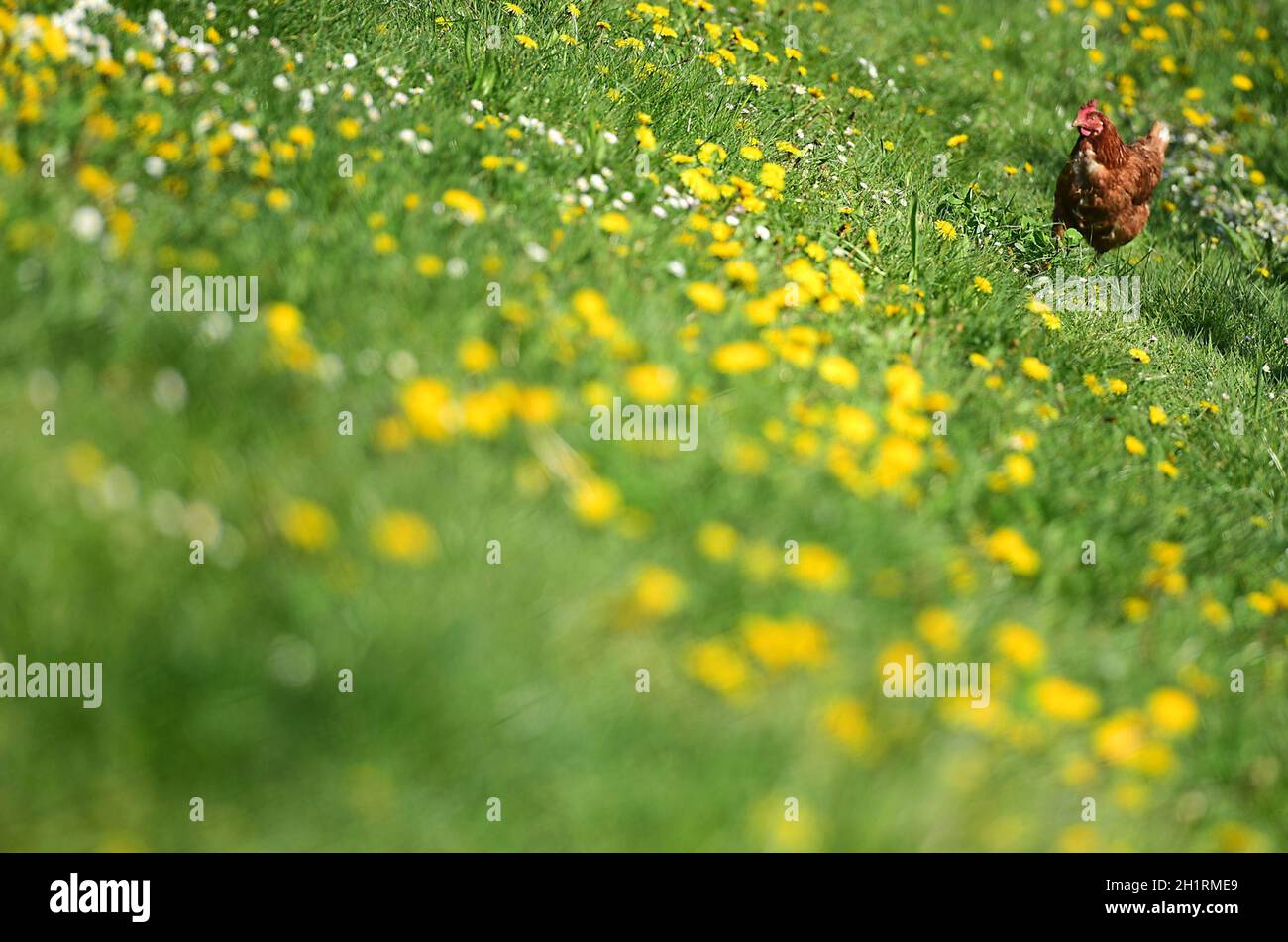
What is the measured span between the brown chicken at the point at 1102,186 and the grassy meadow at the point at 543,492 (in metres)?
1.11

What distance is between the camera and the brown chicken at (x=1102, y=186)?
567 cm

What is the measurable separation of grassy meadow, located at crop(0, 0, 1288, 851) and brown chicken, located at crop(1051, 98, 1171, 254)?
1.11 meters

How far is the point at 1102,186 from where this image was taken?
5648 mm

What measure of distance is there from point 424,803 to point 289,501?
749 millimetres

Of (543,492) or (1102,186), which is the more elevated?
(1102,186)

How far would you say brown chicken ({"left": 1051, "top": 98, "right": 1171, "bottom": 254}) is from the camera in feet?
18.6

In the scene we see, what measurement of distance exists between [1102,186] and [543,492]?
4253 mm

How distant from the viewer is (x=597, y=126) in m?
4.50
